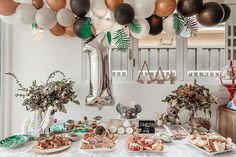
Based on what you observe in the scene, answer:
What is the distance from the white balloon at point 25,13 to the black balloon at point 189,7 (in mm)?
1201

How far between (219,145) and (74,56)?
1.58m

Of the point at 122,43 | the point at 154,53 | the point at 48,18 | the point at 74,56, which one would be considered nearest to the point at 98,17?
the point at 122,43

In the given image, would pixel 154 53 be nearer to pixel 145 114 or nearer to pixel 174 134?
pixel 145 114

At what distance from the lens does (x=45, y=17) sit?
5.46 feet

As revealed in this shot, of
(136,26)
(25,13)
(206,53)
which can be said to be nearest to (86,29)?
(136,26)

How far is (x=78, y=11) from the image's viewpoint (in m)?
1.59

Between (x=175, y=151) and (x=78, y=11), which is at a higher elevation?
(x=78, y=11)

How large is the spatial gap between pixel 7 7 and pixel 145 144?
1.51m

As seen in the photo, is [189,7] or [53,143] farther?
[189,7]

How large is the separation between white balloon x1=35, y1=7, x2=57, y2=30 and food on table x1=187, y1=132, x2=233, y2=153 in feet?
4.71

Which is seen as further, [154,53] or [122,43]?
[154,53]

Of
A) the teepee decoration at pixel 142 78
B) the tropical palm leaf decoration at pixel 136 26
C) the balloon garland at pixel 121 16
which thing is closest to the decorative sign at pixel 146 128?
the teepee decoration at pixel 142 78

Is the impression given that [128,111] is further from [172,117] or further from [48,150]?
[48,150]

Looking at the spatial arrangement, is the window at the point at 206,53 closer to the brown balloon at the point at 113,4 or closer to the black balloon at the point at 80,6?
the brown balloon at the point at 113,4
